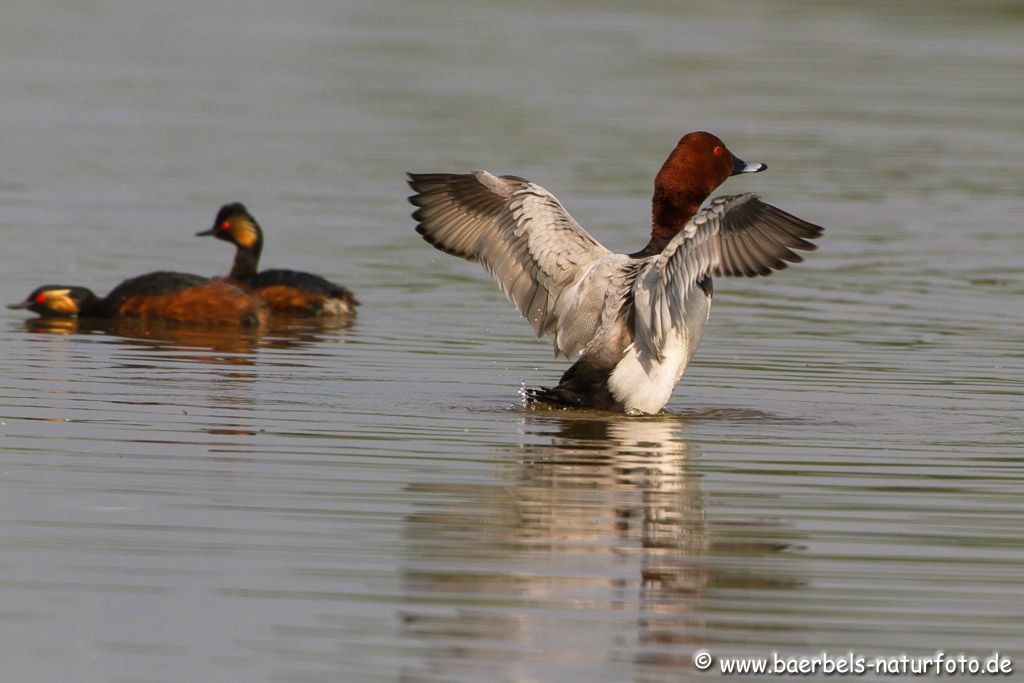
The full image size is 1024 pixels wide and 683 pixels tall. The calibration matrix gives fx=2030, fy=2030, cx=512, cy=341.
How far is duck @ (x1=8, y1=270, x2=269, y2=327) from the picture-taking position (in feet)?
46.2

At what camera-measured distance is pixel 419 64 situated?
104 feet

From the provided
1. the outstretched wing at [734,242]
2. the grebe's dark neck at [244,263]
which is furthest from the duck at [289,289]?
the outstretched wing at [734,242]

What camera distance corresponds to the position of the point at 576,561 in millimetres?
7016

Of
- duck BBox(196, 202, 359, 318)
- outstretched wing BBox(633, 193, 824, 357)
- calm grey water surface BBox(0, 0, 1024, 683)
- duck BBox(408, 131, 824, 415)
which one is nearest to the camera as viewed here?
calm grey water surface BBox(0, 0, 1024, 683)

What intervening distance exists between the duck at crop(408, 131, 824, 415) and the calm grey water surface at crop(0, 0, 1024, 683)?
0.27m

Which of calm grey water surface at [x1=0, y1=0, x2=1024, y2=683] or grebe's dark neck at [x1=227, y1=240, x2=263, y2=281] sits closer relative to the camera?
calm grey water surface at [x1=0, y1=0, x2=1024, y2=683]

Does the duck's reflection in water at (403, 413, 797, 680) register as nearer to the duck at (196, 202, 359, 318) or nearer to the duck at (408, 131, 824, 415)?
the duck at (408, 131, 824, 415)

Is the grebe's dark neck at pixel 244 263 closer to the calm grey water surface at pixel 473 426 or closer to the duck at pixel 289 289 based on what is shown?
the duck at pixel 289 289

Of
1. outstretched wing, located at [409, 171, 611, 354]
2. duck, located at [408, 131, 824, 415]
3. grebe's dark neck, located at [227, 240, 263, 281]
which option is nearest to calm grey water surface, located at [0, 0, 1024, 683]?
duck, located at [408, 131, 824, 415]

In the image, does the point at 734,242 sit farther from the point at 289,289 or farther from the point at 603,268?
the point at 289,289

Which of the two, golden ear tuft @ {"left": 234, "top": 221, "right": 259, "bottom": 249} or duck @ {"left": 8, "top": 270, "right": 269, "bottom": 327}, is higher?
golden ear tuft @ {"left": 234, "top": 221, "right": 259, "bottom": 249}

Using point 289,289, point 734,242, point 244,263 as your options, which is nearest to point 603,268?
point 734,242

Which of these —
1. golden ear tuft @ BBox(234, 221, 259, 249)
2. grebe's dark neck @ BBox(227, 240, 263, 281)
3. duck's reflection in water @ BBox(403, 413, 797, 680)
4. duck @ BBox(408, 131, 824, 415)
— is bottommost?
duck's reflection in water @ BBox(403, 413, 797, 680)

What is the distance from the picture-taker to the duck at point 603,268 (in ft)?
32.3
